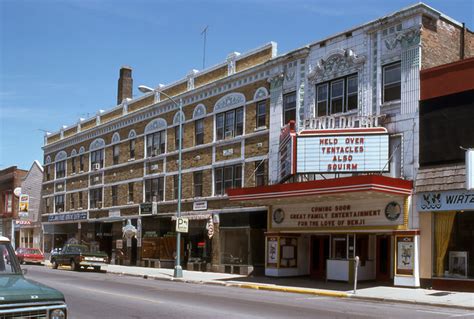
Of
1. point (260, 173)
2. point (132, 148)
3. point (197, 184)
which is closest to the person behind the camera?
point (260, 173)

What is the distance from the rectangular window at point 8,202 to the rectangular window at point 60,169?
43.8 ft

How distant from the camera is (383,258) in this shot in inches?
1006

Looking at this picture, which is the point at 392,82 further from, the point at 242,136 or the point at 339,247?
the point at 242,136

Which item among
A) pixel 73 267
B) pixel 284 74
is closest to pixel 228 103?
pixel 284 74

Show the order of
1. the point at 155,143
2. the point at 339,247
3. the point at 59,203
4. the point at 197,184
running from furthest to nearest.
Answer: the point at 59,203, the point at 155,143, the point at 197,184, the point at 339,247

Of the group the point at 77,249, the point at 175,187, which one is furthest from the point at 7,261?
the point at 175,187

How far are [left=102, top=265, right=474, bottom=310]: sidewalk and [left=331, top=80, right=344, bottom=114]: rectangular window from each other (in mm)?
7584

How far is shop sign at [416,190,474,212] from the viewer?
20.8 metres

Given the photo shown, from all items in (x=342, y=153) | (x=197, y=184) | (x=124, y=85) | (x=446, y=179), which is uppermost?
(x=124, y=85)

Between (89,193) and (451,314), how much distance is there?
3736 cm

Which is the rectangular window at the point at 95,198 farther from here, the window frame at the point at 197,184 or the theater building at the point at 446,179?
the theater building at the point at 446,179

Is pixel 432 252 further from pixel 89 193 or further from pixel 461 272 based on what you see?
pixel 89 193

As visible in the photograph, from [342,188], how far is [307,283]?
546cm

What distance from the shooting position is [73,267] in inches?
1396
